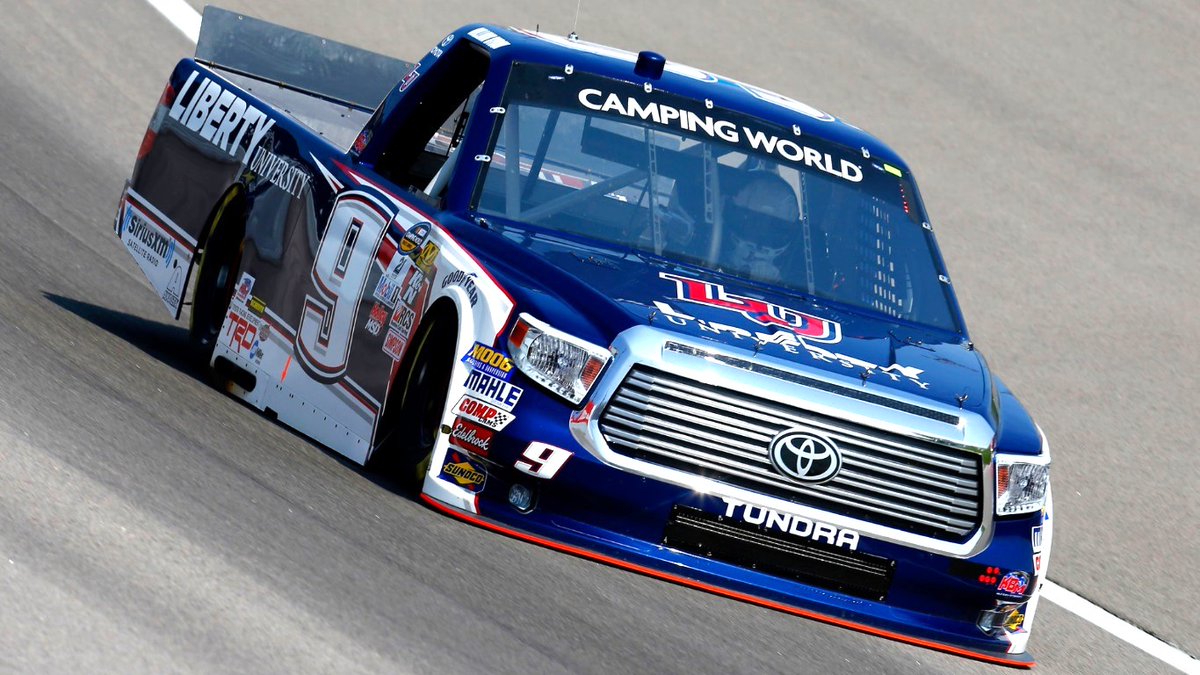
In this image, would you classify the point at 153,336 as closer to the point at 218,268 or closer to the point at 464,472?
the point at 218,268

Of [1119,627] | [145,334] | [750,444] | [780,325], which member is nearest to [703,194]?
[780,325]

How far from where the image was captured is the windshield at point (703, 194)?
22.2 ft

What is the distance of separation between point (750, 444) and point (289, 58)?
4902 mm

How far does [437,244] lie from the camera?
6379 mm

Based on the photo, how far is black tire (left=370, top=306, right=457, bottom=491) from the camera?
20.0 feet

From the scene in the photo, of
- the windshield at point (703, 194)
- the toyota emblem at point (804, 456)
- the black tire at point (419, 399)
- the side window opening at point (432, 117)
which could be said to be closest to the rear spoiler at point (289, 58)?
the side window opening at point (432, 117)

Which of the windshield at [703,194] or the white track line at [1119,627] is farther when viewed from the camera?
the white track line at [1119,627]

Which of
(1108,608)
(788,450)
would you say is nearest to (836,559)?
(788,450)

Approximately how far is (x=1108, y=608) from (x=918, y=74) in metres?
9.60

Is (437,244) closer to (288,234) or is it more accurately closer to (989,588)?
(288,234)

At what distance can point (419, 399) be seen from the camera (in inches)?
244

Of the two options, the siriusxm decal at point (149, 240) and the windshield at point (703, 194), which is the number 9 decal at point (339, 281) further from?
the siriusxm decal at point (149, 240)

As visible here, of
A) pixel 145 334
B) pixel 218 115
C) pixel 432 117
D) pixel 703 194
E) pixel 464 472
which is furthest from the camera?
pixel 145 334

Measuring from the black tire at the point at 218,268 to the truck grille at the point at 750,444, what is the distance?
2.96 m
